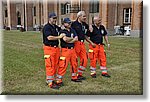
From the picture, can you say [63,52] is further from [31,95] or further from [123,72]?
[123,72]

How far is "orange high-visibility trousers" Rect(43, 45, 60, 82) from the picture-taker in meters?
3.51

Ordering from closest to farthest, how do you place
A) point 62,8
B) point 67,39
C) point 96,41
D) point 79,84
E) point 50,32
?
point 50,32 → point 67,39 → point 79,84 → point 96,41 → point 62,8

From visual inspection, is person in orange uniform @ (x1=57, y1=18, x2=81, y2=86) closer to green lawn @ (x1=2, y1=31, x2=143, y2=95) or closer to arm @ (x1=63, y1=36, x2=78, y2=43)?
arm @ (x1=63, y1=36, x2=78, y2=43)

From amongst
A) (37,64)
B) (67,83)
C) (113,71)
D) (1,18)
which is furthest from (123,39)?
(1,18)

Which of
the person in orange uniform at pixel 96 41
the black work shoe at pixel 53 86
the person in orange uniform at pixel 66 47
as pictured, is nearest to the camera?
the person in orange uniform at pixel 66 47

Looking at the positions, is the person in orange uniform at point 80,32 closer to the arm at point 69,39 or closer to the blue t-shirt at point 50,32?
the arm at point 69,39

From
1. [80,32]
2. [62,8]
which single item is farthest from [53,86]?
[62,8]

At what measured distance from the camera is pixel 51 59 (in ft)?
11.6

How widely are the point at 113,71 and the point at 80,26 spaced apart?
1.34 metres

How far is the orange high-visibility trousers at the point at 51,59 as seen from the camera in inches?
138

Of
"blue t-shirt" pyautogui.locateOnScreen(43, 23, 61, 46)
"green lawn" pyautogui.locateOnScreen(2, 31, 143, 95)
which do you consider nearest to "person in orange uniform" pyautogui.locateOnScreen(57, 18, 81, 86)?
"blue t-shirt" pyautogui.locateOnScreen(43, 23, 61, 46)

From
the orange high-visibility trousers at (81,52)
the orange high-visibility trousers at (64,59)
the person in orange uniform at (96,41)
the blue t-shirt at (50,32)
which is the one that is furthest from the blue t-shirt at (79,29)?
the blue t-shirt at (50,32)

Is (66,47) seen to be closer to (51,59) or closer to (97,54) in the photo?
(51,59)

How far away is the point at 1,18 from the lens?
13.2ft
